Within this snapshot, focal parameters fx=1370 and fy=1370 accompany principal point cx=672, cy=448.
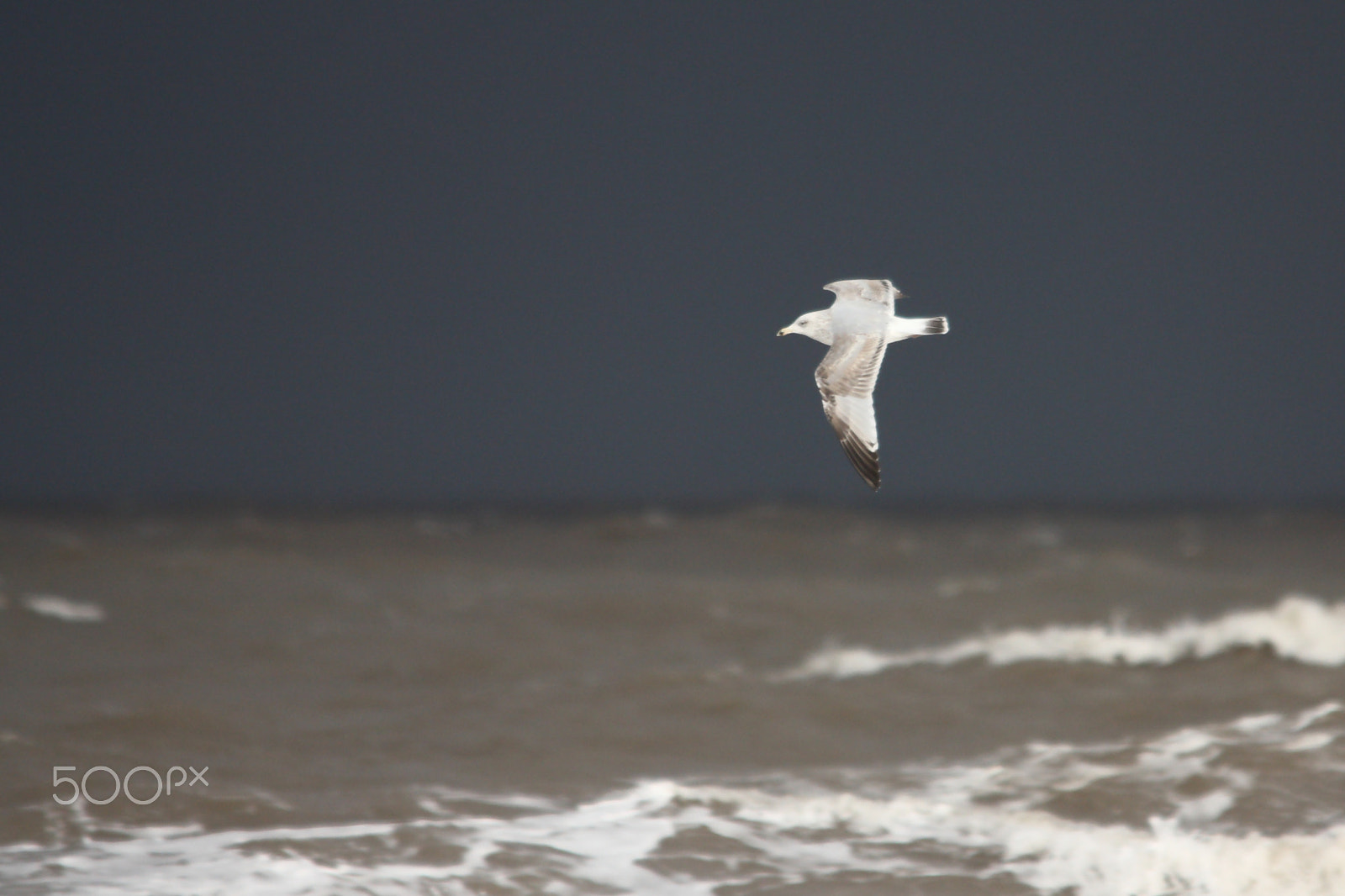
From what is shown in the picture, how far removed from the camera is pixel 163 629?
16281mm

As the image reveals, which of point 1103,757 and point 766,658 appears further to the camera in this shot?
point 766,658

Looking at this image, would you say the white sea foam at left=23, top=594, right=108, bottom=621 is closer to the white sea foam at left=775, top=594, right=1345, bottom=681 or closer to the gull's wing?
the white sea foam at left=775, top=594, right=1345, bottom=681

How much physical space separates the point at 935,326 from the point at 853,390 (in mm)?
268

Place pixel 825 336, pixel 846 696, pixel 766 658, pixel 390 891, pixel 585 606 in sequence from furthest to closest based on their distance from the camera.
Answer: pixel 585 606
pixel 766 658
pixel 846 696
pixel 390 891
pixel 825 336

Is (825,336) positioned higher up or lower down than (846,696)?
higher up

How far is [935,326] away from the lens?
2676 mm

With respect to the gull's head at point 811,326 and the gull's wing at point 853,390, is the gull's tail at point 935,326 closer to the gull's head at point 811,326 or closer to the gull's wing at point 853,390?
the gull's wing at point 853,390

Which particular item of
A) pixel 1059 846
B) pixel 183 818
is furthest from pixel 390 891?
pixel 1059 846

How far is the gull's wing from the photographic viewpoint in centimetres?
282

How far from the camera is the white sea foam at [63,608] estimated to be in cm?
1667

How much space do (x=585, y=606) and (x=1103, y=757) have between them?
27.1 ft

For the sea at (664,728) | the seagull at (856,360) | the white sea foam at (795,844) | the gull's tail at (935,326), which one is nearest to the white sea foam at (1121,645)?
the sea at (664,728)

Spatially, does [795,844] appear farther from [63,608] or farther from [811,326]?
[63,608]

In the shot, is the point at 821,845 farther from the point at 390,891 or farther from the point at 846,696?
the point at 846,696
